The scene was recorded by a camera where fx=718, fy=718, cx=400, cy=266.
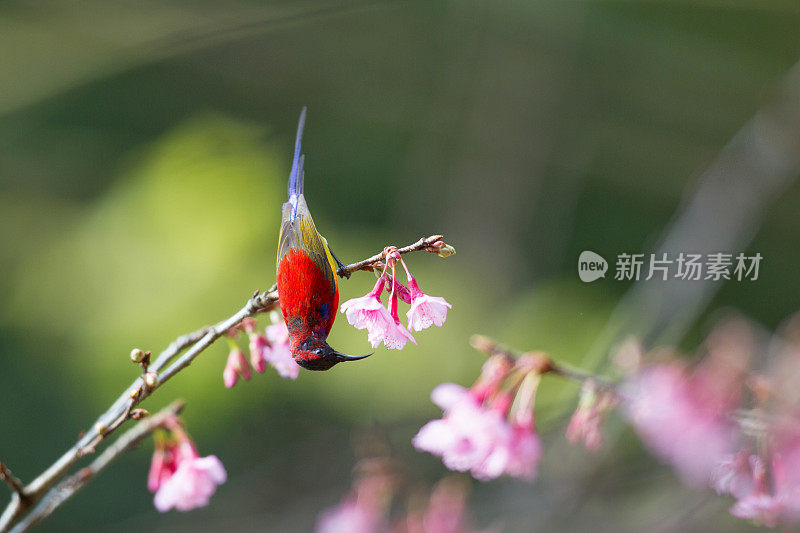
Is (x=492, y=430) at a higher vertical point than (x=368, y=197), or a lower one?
lower

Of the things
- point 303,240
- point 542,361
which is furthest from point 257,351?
point 542,361

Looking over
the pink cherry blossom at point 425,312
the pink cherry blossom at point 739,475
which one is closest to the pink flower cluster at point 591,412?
the pink cherry blossom at point 739,475

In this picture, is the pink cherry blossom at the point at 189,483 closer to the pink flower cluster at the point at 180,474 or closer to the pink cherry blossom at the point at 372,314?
the pink flower cluster at the point at 180,474

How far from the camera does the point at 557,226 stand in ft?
8.09

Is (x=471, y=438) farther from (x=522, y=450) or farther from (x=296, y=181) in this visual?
(x=296, y=181)

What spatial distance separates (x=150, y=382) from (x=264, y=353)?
12cm

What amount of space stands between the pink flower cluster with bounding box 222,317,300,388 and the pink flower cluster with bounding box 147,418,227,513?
0.09m

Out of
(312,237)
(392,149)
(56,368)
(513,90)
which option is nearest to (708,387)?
(312,237)

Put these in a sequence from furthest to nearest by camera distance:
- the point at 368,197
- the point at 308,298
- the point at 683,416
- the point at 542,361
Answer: the point at 368,197, the point at 683,416, the point at 542,361, the point at 308,298

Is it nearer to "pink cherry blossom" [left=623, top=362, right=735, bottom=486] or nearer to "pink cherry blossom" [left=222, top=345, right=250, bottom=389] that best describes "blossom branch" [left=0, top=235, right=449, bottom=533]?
"pink cherry blossom" [left=222, top=345, right=250, bottom=389]

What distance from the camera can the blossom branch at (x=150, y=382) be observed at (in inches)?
17.2

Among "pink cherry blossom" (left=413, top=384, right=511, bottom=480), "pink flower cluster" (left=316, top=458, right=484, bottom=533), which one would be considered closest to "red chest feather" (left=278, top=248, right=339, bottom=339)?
"pink cherry blossom" (left=413, top=384, right=511, bottom=480)

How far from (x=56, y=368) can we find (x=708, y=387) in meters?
1.45

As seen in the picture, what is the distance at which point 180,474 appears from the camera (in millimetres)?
613
